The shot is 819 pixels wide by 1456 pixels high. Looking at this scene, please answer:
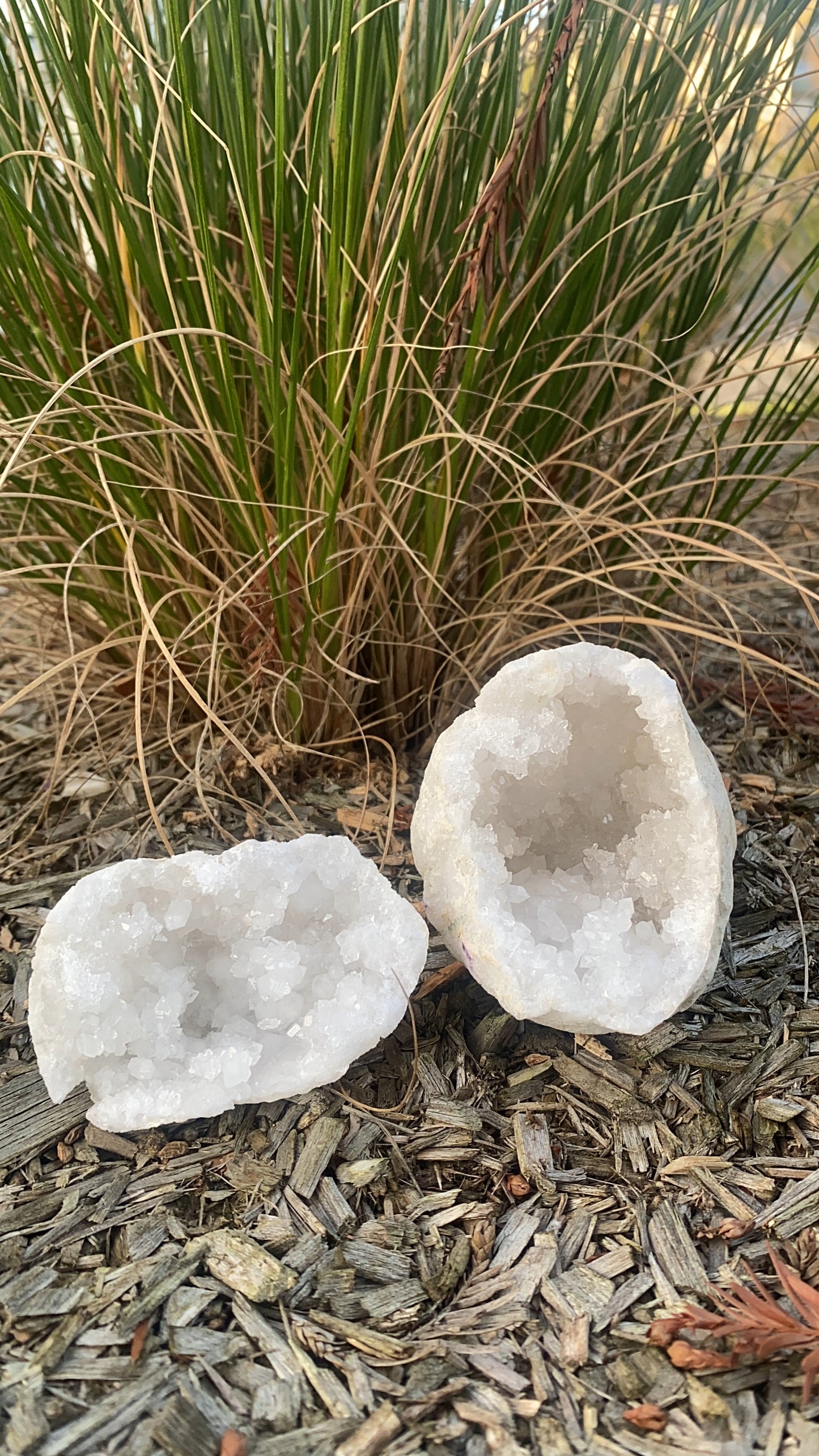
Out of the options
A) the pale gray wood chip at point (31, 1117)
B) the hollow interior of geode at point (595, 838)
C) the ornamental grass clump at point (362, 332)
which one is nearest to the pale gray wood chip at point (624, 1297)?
→ the hollow interior of geode at point (595, 838)

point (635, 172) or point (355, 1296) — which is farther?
point (635, 172)

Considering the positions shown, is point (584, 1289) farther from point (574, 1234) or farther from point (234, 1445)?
point (234, 1445)

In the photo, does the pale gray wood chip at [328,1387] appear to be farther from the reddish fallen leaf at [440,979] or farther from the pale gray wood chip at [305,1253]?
the reddish fallen leaf at [440,979]

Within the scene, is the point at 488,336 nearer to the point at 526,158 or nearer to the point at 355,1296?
the point at 526,158

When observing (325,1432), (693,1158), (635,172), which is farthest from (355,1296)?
(635,172)

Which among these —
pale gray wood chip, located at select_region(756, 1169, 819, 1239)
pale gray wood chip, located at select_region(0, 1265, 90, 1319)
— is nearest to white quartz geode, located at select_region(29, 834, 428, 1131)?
pale gray wood chip, located at select_region(0, 1265, 90, 1319)

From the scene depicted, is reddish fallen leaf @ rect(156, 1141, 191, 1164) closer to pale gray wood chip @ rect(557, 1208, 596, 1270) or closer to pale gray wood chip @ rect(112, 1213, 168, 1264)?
pale gray wood chip @ rect(112, 1213, 168, 1264)

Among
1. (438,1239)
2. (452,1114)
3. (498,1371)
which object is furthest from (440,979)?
(498,1371)
